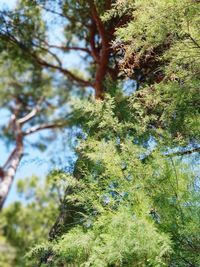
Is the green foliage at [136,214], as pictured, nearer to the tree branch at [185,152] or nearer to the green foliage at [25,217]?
the tree branch at [185,152]

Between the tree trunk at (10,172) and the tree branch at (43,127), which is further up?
the tree branch at (43,127)

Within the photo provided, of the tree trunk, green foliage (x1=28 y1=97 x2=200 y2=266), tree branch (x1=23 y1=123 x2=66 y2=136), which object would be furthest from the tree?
tree branch (x1=23 y1=123 x2=66 y2=136)

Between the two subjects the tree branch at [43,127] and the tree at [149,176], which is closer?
the tree at [149,176]

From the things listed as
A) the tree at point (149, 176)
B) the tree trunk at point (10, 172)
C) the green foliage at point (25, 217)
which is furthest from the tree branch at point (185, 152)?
the green foliage at point (25, 217)

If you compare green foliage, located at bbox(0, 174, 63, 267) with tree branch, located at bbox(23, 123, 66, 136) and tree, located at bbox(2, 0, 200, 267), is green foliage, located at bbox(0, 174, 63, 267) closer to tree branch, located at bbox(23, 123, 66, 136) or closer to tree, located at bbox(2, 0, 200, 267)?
tree branch, located at bbox(23, 123, 66, 136)

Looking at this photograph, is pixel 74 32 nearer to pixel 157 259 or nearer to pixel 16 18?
pixel 16 18

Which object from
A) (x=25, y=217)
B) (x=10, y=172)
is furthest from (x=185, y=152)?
(x=25, y=217)

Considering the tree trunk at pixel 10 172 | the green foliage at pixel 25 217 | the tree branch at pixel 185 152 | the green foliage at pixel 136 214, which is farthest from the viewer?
the green foliage at pixel 25 217

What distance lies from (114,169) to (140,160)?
20 centimetres

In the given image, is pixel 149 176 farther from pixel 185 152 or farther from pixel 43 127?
pixel 43 127

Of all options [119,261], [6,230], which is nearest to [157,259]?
[119,261]

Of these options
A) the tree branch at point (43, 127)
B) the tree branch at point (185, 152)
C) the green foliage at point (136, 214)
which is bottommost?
the green foliage at point (136, 214)

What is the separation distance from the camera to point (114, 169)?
228 cm

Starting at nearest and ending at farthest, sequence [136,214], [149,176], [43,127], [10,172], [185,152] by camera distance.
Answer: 1. [136,214]
2. [149,176]
3. [185,152]
4. [10,172]
5. [43,127]
